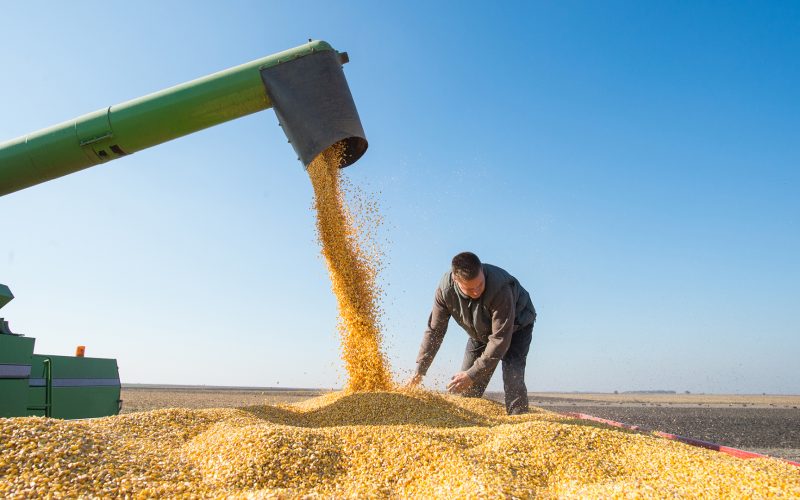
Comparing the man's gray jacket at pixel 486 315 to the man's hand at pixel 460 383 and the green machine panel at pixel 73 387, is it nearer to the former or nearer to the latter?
the man's hand at pixel 460 383

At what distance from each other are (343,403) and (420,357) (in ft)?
4.11

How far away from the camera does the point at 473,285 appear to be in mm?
4613

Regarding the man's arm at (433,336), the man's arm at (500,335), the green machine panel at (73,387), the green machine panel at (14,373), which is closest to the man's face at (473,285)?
the man's arm at (500,335)

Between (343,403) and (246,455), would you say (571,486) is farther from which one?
(343,403)

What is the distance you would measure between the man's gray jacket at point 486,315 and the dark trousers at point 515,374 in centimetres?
12

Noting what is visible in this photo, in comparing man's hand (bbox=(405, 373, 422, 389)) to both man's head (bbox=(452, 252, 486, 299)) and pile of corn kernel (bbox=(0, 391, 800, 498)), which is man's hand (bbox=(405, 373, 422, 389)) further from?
pile of corn kernel (bbox=(0, 391, 800, 498))

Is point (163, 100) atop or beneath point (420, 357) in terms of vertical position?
atop

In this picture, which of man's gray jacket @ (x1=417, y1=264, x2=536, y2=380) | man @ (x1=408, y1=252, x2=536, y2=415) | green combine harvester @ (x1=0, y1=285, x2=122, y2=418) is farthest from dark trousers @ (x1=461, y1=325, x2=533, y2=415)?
green combine harvester @ (x1=0, y1=285, x2=122, y2=418)

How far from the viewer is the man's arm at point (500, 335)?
188 inches

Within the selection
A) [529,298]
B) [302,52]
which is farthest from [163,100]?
[529,298]

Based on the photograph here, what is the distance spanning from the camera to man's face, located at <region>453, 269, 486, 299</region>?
457 cm

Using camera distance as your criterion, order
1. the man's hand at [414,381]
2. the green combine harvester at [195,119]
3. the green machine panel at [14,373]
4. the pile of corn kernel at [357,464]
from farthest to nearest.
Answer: the man's hand at [414,381] < the green combine harvester at [195,119] < the green machine panel at [14,373] < the pile of corn kernel at [357,464]

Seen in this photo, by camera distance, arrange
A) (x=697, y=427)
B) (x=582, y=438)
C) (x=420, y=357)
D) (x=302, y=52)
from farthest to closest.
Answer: (x=697, y=427) → (x=420, y=357) → (x=302, y=52) → (x=582, y=438)

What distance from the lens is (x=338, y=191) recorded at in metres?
5.09
